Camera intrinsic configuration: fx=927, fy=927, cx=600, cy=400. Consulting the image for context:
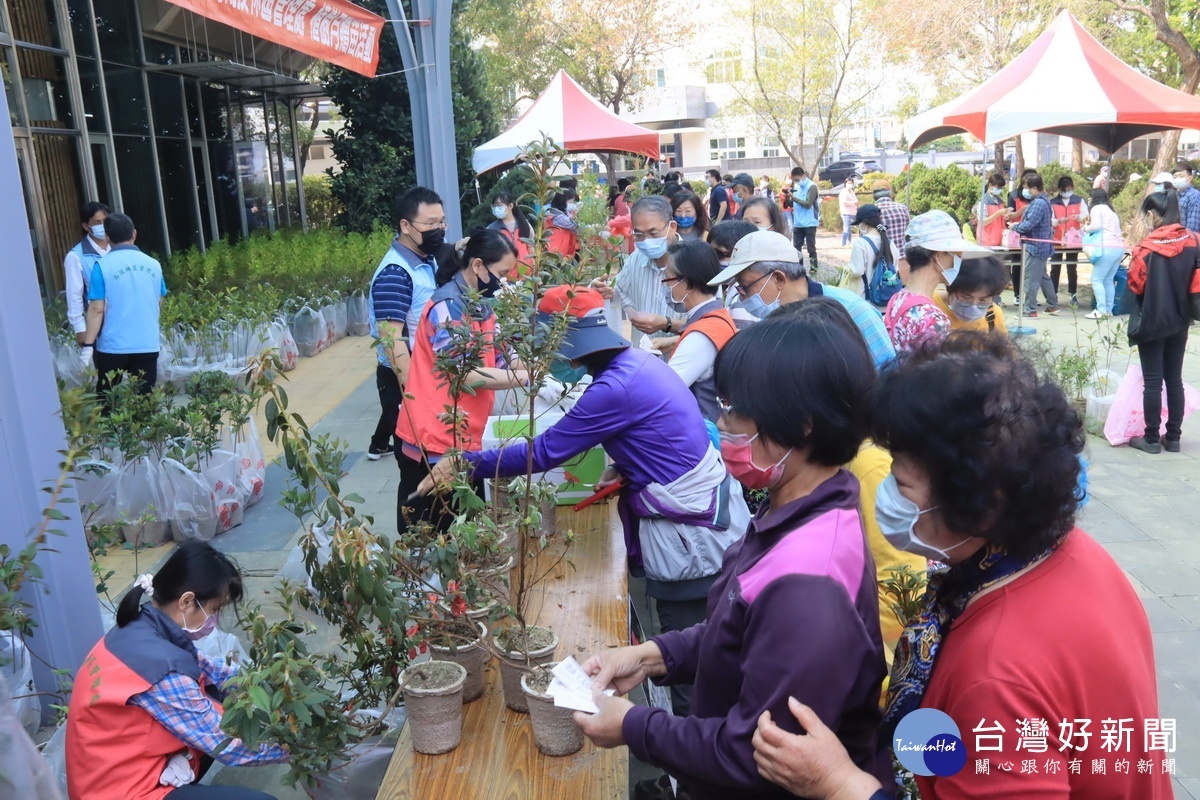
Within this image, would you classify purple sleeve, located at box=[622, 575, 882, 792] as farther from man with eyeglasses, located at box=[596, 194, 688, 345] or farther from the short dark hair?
man with eyeglasses, located at box=[596, 194, 688, 345]

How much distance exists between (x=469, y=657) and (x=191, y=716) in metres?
0.76

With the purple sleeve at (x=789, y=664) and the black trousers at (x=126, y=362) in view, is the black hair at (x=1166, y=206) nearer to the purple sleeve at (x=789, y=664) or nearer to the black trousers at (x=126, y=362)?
the black trousers at (x=126, y=362)

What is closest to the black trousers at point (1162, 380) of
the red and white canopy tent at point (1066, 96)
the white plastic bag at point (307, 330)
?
the red and white canopy tent at point (1066, 96)

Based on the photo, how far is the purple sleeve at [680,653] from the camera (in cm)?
194

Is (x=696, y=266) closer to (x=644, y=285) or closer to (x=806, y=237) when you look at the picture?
(x=644, y=285)

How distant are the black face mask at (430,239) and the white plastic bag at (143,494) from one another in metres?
1.83

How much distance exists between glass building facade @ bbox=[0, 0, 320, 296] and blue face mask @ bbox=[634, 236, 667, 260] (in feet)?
22.1

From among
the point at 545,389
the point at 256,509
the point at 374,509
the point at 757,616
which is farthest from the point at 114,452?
the point at 757,616

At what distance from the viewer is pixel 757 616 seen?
1433 millimetres

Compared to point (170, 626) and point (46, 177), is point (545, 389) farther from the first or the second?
point (46, 177)

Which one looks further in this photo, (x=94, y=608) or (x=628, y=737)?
(x=94, y=608)

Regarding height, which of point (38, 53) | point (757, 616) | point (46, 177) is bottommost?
point (757, 616)

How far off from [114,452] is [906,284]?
4149 millimetres

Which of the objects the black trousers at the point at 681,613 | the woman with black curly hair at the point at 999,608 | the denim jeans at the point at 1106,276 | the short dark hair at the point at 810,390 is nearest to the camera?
the woman with black curly hair at the point at 999,608
